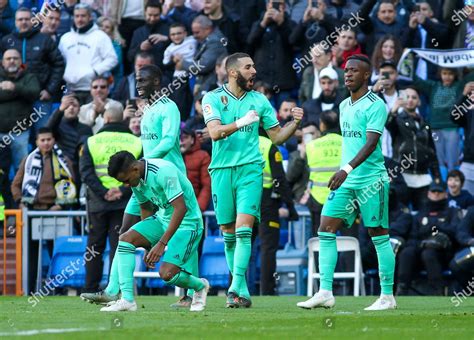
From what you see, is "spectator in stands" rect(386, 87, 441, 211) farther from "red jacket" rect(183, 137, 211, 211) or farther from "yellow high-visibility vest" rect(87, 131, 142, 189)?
"yellow high-visibility vest" rect(87, 131, 142, 189)

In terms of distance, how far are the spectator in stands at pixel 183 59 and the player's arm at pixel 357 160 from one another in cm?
937

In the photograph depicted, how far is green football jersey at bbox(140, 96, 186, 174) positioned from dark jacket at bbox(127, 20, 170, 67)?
9128 mm

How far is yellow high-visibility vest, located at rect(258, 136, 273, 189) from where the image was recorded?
17.5m

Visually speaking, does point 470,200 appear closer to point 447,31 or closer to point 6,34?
point 447,31

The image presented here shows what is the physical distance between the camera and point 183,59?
2219cm

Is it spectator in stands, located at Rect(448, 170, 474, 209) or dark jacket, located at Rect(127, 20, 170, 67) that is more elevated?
dark jacket, located at Rect(127, 20, 170, 67)

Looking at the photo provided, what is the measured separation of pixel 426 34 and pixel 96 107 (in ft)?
20.2

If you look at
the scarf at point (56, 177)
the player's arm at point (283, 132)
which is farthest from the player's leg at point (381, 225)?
the scarf at point (56, 177)

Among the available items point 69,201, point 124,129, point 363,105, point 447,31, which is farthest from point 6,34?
point 363,105

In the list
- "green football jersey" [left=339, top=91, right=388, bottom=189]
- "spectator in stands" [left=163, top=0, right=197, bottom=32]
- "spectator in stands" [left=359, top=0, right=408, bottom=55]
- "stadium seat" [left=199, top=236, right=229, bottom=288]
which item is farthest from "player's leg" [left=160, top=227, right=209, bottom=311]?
"spectator in stands" [left=163, top=0, right=197, bottom=32]

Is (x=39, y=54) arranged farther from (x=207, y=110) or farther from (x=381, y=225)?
(x=381, y=225)

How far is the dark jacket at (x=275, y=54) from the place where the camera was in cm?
2206

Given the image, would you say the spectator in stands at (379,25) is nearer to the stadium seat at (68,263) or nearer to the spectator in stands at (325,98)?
the spectator in stands at (325,98)

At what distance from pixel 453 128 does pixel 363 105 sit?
816 centimetres
